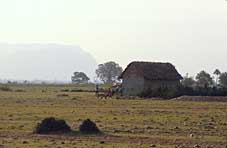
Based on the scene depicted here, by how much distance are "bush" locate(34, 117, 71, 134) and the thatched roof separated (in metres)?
58.7

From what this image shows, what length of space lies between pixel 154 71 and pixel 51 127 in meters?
62.0

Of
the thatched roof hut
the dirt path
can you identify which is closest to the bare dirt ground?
the thatched roof hut

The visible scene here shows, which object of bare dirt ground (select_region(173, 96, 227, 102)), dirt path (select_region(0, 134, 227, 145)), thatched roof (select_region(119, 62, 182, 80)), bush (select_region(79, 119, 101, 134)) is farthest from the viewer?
thatched roof (select_region(119, 62, 182, 80))

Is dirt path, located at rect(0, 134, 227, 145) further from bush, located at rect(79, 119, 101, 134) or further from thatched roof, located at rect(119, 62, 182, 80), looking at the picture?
thatched roof, located at rect(119, 62, 182, 80)

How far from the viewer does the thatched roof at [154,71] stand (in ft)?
289

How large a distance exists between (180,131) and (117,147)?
22.9ft

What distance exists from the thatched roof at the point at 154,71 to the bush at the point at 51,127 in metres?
58.7

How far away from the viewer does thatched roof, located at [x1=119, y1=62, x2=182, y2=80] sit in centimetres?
8812

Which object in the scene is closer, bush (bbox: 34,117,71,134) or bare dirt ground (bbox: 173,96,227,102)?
bush (bbox: 34,117,71,134)

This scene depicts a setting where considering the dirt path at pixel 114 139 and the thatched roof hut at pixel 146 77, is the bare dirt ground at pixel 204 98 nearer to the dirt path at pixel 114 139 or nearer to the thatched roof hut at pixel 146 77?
the thatched roof hut at pixel 146 77

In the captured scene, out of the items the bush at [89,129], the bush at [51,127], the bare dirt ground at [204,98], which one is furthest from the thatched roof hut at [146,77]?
the bush at [89,129]

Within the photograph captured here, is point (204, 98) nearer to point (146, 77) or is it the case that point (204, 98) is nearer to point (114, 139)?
point (146, 77)

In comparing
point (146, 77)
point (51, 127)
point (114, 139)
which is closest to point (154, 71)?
point (146, 77)

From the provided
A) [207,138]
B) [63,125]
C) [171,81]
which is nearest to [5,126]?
[63,125]
